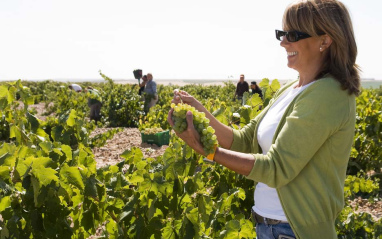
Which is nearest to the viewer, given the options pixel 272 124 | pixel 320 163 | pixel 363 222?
pixel 320 163

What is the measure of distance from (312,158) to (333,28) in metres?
0.50

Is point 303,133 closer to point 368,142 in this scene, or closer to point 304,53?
point 304,53

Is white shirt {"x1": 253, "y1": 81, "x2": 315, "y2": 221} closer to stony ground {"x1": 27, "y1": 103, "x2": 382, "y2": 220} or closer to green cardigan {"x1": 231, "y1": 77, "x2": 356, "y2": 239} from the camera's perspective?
green cardigan {"x1": 231, "y1": 77, "x2": 356, "y2": 239}

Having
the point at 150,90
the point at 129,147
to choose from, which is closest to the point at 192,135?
the point at 129,147

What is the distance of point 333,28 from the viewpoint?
4.96 feet

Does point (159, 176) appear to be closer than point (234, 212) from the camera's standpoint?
Yes

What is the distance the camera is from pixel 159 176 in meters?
1.99

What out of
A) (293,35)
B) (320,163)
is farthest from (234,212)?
(293,35)

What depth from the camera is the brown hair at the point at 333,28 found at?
1.51m

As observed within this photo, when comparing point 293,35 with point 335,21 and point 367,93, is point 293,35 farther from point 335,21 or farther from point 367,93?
point 367,93

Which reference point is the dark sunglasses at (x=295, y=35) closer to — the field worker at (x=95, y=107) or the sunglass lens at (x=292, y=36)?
the sunglass lens at (x=292, y=36)

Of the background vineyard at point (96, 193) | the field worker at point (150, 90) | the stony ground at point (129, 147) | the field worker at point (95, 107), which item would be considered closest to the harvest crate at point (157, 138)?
the stony ground at point (129, 147)

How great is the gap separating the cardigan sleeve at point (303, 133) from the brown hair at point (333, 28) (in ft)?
0.25

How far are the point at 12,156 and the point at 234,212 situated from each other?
143cm
